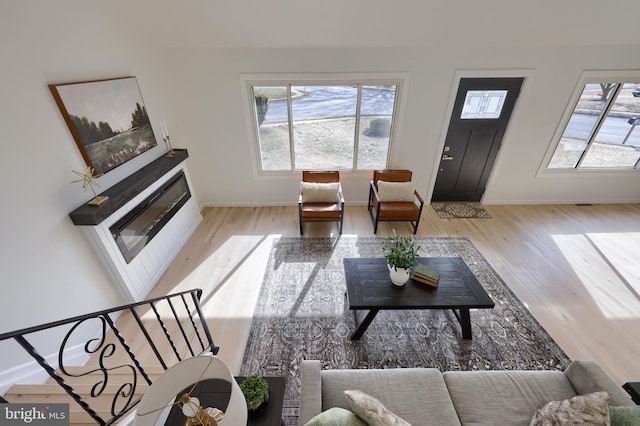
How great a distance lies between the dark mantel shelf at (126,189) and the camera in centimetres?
228

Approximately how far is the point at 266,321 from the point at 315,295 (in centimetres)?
63

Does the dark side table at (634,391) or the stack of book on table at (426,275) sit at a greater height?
the stack of book on table at (426,275)

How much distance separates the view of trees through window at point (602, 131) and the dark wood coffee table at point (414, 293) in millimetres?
3634

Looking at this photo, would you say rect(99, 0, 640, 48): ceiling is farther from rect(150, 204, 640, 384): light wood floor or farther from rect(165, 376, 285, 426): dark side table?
rect(165, 376, 285, 426): dark side table

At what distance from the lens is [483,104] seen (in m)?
4.03

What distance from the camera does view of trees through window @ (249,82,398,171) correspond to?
3955mm

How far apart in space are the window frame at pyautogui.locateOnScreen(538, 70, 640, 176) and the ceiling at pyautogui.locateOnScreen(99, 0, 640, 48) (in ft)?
1.43

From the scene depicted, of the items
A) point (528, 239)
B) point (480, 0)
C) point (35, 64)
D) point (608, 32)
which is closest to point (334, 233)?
point (528, 239)

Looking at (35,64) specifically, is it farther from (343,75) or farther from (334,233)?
(334,233)

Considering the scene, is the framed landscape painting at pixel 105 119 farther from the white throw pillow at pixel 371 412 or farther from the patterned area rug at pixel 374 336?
the white throw pillow at pixel 371 412

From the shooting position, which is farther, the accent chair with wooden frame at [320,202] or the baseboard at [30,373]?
the accent chair with wooden frame at [320,202]

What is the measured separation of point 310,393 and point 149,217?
2.74 meters

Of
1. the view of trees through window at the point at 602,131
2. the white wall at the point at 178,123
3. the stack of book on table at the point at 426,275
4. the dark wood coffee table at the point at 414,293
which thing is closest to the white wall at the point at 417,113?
the white wall at the point at 178,123

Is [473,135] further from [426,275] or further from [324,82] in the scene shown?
[426,275]
